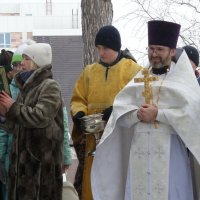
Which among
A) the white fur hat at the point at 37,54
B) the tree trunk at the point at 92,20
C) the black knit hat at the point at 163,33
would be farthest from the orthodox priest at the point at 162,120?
the tree trunk at the point at 92,20

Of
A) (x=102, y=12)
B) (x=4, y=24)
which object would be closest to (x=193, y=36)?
(x=102, y=12)

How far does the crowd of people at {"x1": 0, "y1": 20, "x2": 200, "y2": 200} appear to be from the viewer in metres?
4.66

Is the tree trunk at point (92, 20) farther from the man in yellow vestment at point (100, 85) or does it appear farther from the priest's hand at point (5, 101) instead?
the priest's hand at point (5, 101)

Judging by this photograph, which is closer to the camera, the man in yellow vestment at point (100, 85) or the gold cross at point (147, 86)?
the gold cross at point (147, 86)

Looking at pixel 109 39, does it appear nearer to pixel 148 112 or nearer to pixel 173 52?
pixel 173 52

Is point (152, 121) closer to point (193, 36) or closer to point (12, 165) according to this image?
point (12, 165)

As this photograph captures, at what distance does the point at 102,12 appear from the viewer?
8.57 meters

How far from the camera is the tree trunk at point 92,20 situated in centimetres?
853

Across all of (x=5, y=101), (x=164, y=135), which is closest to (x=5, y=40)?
(x=5, y=101)

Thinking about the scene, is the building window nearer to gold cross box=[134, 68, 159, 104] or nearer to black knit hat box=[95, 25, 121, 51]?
black knit hat box=[95, 25, 121, 51]

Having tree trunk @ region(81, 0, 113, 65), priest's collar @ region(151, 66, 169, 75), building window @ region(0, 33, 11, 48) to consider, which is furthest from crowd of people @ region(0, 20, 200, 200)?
building window @ region(0, 33, 11, 48)

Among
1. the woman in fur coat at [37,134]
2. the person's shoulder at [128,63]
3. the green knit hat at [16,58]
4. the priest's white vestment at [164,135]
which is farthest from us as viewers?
the green knit hat at [16,58]

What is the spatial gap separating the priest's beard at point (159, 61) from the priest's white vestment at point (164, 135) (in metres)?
0.06

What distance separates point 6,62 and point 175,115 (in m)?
2.84
